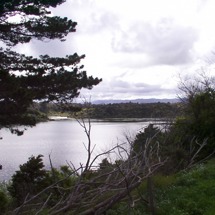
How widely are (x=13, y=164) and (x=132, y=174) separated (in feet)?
83.2

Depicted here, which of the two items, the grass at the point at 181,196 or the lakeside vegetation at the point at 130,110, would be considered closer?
the grass at the point at 181,196

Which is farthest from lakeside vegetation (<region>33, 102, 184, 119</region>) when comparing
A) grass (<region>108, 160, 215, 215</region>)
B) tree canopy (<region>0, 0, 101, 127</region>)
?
grass (<region>108, 160, 215, 215</region>)

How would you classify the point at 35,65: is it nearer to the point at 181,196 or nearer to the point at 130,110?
the point at 181,196

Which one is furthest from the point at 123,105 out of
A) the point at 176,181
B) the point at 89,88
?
the point at 176,181

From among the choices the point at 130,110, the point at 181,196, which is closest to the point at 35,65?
the point at 181,196

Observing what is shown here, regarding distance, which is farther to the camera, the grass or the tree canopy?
the tree canopy

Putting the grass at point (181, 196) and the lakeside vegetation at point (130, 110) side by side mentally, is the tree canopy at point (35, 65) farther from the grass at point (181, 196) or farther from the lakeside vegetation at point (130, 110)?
the grass at point (181, 196)

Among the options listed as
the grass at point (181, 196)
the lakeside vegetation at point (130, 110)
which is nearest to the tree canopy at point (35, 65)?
the lakeside vegetation at point (130, 110)

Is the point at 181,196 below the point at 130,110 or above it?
below

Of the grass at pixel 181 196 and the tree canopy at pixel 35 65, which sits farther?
the tree canopy at pixel 35 65

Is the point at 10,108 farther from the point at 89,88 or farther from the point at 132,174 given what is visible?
the point at 132,174

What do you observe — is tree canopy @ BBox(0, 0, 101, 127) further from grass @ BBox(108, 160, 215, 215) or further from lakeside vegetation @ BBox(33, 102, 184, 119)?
grass @ BBox(108, 160, 215, 215)

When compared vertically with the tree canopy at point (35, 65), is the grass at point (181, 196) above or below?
below

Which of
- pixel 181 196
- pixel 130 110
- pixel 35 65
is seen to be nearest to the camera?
pixel 181 196
